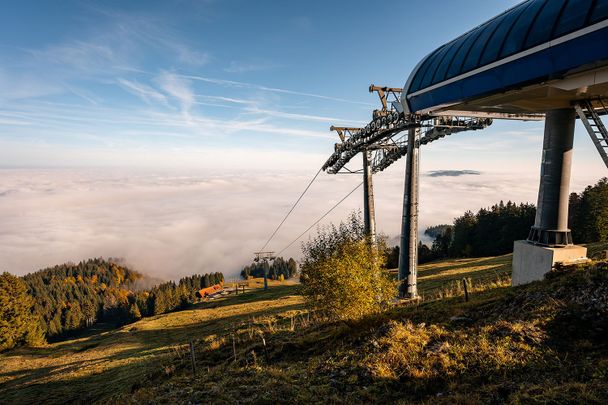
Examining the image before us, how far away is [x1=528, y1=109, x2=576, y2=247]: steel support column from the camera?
16938 mm

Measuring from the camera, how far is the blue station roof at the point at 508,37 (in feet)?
37.5

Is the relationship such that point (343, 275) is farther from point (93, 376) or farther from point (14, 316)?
point (14, 316)

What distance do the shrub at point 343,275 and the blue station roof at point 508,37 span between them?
10732 mm

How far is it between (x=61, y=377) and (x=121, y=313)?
179229 mm

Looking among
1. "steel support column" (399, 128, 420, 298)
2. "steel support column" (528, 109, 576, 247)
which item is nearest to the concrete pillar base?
"steel support column" (528, 109, 576, 247)

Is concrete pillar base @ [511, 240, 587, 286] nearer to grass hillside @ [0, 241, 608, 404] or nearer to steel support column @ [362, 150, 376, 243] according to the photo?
grass hillside @ [0, 241, 608, 404]

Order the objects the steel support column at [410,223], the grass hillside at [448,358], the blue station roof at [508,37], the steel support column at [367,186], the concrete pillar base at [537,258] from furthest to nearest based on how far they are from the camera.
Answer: the steel support column at [367,186]
the steel support column at [410,223]
the concrete pillar base at [537,258]
the blue station roof at [508,37]
the grass hillside at [448,358]

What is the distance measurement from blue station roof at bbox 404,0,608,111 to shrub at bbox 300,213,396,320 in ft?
35.2

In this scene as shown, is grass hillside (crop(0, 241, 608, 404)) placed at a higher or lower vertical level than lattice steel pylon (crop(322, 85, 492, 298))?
lower

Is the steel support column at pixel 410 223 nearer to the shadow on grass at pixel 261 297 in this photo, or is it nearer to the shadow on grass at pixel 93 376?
the shadow on grass at pixel 93 376

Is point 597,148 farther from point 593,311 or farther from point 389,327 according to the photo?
point 389,327

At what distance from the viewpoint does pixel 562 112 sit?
Answer: 16797mm

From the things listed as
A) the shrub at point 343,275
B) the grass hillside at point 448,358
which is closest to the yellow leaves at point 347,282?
the shrub at point 343,275

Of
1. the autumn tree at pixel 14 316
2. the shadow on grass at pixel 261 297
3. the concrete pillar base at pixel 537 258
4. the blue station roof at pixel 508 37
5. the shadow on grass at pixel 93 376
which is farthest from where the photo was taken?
the shadow on grass at pixel 261 297
